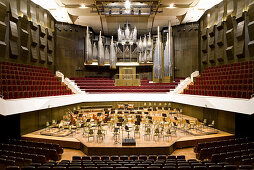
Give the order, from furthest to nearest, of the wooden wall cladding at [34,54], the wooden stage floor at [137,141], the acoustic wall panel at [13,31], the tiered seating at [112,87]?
the tiered seating at [112,87] → the wooden wall cladding at [34,54] → the acoustic wall panel at [13,31] → the wooden stage floor at [137,141]

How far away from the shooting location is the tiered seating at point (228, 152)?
467 cm

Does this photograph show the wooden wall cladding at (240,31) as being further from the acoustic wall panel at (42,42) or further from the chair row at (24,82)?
the acoustic wall panel at (42,42)

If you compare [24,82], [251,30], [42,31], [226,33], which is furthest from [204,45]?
[24,82]

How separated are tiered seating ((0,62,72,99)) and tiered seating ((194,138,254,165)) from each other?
6451 millimetres

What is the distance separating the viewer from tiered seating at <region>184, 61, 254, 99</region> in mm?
6961

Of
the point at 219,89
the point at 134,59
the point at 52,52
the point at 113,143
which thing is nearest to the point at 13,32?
the point at 52,52

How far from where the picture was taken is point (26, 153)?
5.16 meters

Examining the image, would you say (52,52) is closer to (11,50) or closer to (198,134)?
(11,50)

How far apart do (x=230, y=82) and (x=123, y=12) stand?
6.57 meters

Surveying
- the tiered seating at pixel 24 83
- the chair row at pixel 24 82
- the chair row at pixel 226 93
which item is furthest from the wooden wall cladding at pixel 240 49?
the chair row at pixel 24 82

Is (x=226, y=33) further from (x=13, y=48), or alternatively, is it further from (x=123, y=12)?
(x=13, y=48)

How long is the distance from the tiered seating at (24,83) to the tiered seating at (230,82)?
7268 mm

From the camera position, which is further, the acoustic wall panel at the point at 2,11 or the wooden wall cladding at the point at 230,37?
the wooden wall cladding at the point at 230,37

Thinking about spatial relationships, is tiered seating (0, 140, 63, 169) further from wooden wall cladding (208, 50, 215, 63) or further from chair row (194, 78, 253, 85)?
wooden wall cladding (208, 50, 215, 63)
